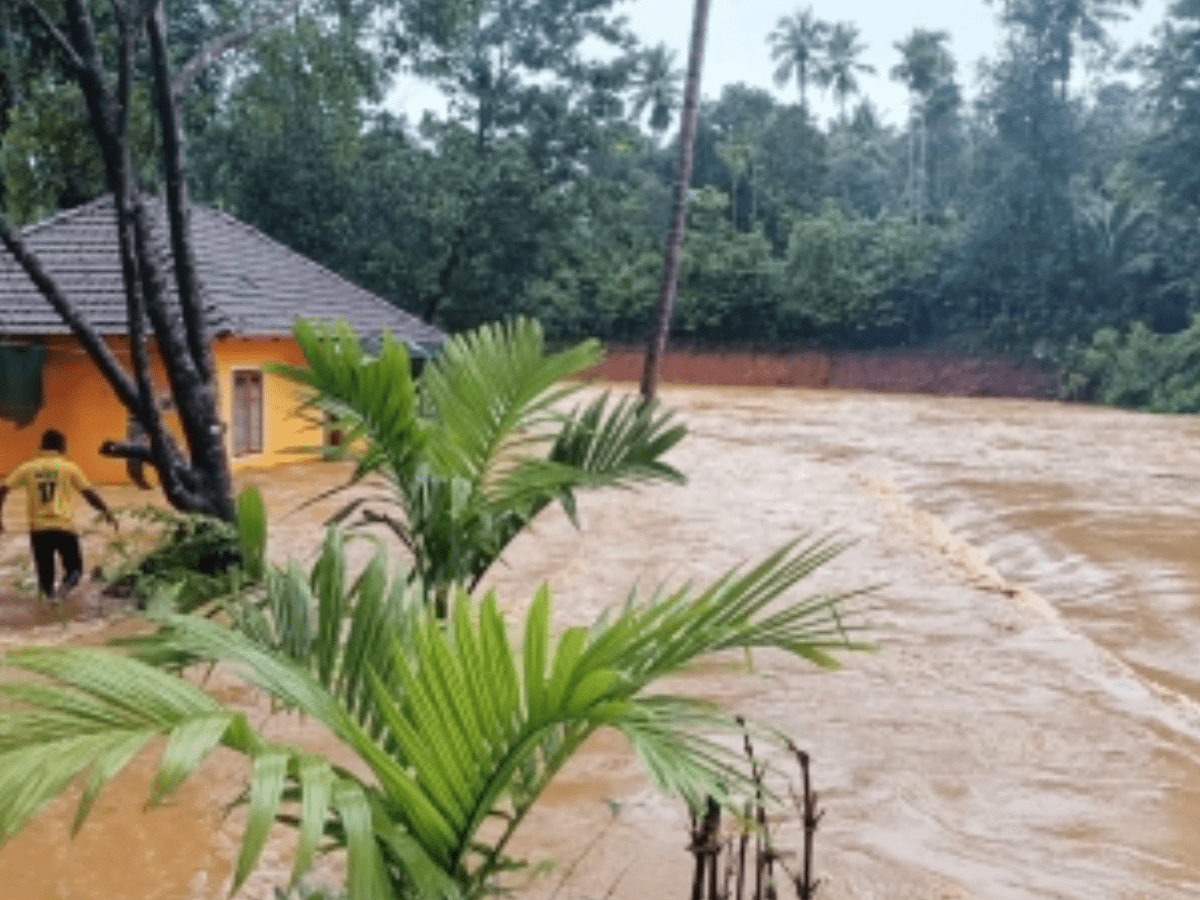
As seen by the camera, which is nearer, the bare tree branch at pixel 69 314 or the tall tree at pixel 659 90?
the bare tree branch at pixel 69 314

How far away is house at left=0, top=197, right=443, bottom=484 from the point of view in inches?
535

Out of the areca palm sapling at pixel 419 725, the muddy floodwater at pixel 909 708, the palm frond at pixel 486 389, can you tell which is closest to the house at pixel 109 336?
the muddy floodwater at pixel 909 708

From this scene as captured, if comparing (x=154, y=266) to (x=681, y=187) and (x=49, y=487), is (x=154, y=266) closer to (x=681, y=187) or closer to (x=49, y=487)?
(x=49, y=487)

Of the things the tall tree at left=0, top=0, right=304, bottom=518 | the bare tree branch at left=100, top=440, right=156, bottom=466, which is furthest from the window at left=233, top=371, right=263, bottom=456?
the bare tree branch at left=100, top=440, right=156, bottom=466

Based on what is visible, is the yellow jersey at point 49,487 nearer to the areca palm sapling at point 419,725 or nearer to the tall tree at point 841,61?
the areca palm sapling at point 419,725

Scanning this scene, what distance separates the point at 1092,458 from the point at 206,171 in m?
20.3

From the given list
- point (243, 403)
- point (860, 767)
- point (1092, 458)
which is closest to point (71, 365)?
point (243, 403)

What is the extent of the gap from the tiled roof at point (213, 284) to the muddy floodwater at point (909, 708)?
2.06m

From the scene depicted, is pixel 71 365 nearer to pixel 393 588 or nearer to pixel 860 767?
pixel 860 767

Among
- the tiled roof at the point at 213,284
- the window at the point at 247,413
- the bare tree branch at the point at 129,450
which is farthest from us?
the window at the point at 247,413

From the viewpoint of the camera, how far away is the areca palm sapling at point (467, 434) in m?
3.51

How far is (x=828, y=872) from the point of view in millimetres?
4637

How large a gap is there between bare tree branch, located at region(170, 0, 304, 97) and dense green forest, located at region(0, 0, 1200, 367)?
46.3 ft

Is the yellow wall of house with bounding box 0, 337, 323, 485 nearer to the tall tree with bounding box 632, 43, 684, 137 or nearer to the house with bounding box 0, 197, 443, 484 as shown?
the house with bounding box 0, 197, 443, 484
